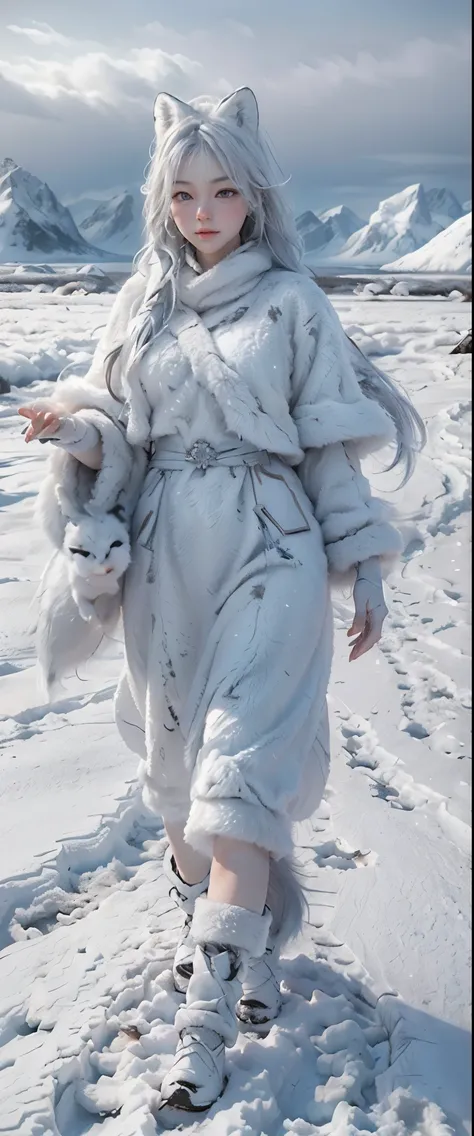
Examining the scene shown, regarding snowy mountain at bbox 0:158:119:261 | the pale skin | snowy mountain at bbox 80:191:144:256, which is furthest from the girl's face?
snowy mountain at bbox 0:158:119:261

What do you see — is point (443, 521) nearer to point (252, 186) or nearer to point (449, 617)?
point (449, 617)

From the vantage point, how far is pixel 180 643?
1222 millimetres

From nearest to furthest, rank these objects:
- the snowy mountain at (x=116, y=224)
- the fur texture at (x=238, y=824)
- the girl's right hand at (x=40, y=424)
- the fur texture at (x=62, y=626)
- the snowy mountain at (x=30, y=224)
A: 1. the fur texture at (x=238, y=824)
2. the girl's right hand at (x=40, y=424)
3. the fur texture at (x=62, y=626)
4. the snowy mountain at (x=116, y=224)
5. the snowy mountain at (x=30, y=224)

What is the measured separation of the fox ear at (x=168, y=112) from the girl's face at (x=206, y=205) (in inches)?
2.6

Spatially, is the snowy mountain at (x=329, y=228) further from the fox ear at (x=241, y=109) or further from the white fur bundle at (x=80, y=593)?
the white fur bundle at (x=80, y=593)

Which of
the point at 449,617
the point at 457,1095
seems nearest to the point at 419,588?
the point at 449,617

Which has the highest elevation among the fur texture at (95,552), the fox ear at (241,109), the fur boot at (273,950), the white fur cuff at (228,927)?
the fox ear at (241,109)

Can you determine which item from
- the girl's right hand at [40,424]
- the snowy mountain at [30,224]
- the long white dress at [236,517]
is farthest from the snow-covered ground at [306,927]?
the girl's right hand at [40,424]

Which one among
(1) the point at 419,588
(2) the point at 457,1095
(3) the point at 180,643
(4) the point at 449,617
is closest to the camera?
(2) the point at 457,1095

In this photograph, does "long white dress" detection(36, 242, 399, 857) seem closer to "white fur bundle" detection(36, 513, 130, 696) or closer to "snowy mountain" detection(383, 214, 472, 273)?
"white fur bundle" detection(36, 513, 130, 696)

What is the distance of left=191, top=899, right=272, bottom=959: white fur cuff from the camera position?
108 centimetres

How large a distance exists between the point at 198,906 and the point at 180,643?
31 cm

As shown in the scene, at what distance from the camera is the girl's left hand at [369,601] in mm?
1240

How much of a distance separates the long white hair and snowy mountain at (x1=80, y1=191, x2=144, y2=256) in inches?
4.9
